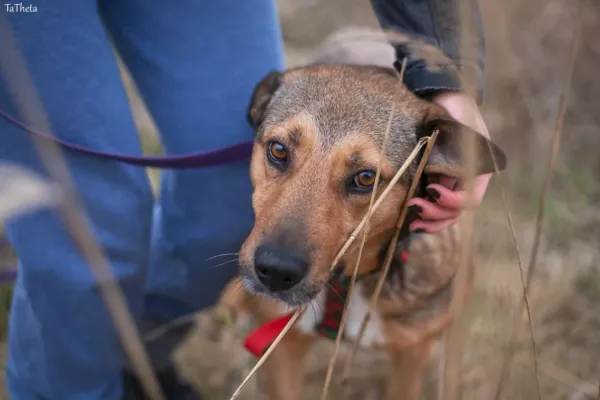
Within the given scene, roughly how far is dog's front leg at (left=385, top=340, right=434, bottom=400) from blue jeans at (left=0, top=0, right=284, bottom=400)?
2.32ft

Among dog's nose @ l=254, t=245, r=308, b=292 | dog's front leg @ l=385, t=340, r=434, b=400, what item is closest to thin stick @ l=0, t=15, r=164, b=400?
dog's nose @ l=254, t=245, r=308, b=292

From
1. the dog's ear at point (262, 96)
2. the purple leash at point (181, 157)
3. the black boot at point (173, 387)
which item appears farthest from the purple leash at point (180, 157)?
the black boot at point (173, 387)

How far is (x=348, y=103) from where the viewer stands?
1679 millimetres

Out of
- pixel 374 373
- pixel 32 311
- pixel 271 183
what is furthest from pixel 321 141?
pixel 374 373

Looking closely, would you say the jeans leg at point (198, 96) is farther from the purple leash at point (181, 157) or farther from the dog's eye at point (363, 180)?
the dog's eye at point (363, 180)

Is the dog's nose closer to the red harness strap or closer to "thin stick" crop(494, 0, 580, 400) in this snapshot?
the red harness strap

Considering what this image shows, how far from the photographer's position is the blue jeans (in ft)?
4.91

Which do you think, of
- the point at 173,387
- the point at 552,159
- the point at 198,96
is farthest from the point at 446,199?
the point at 173,387

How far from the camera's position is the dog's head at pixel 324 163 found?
1459 mm

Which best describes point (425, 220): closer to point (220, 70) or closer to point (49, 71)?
point (220, 70)

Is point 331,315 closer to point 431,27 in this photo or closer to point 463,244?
point 463,244

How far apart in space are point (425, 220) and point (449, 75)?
1.40 ft

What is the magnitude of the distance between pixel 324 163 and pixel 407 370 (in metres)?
0.96

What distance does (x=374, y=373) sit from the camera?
2479 millimetres
